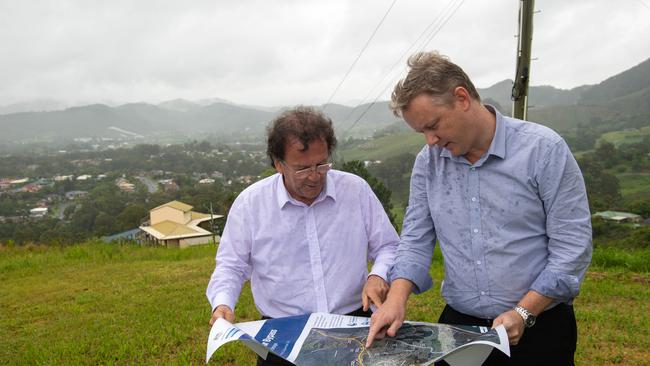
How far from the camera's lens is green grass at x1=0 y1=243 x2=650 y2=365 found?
14.1 ft

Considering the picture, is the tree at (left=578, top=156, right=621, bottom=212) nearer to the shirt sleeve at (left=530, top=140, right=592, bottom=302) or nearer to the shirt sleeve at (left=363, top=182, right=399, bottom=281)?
the shirt sleeve at (left=363, top=182, right=399, bottom=281)

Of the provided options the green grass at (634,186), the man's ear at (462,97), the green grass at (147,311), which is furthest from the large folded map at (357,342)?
the green grass at (634,186)

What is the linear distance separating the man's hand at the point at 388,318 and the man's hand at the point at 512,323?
357 mm

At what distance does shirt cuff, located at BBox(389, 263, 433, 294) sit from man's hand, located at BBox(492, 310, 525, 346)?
41cm

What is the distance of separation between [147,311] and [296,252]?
4418 millimetres

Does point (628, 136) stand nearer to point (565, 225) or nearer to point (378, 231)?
point (378, 231)

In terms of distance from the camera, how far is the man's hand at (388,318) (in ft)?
5.95

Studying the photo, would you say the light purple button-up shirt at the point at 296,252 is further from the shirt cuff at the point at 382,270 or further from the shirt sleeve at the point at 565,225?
the shirt sleeve at the point at 565,225

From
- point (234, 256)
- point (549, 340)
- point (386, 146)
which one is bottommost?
point (386, 146)

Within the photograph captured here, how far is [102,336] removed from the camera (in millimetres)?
5000

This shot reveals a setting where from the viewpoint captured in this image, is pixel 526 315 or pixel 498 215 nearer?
pixel 526 315

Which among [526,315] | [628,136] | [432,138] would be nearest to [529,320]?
[526,315]

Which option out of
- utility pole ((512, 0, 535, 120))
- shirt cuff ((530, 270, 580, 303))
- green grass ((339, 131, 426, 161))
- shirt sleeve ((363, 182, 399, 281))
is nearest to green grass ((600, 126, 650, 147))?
green grass ((339, 131, 426, 161))

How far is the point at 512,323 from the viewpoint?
1.68m
